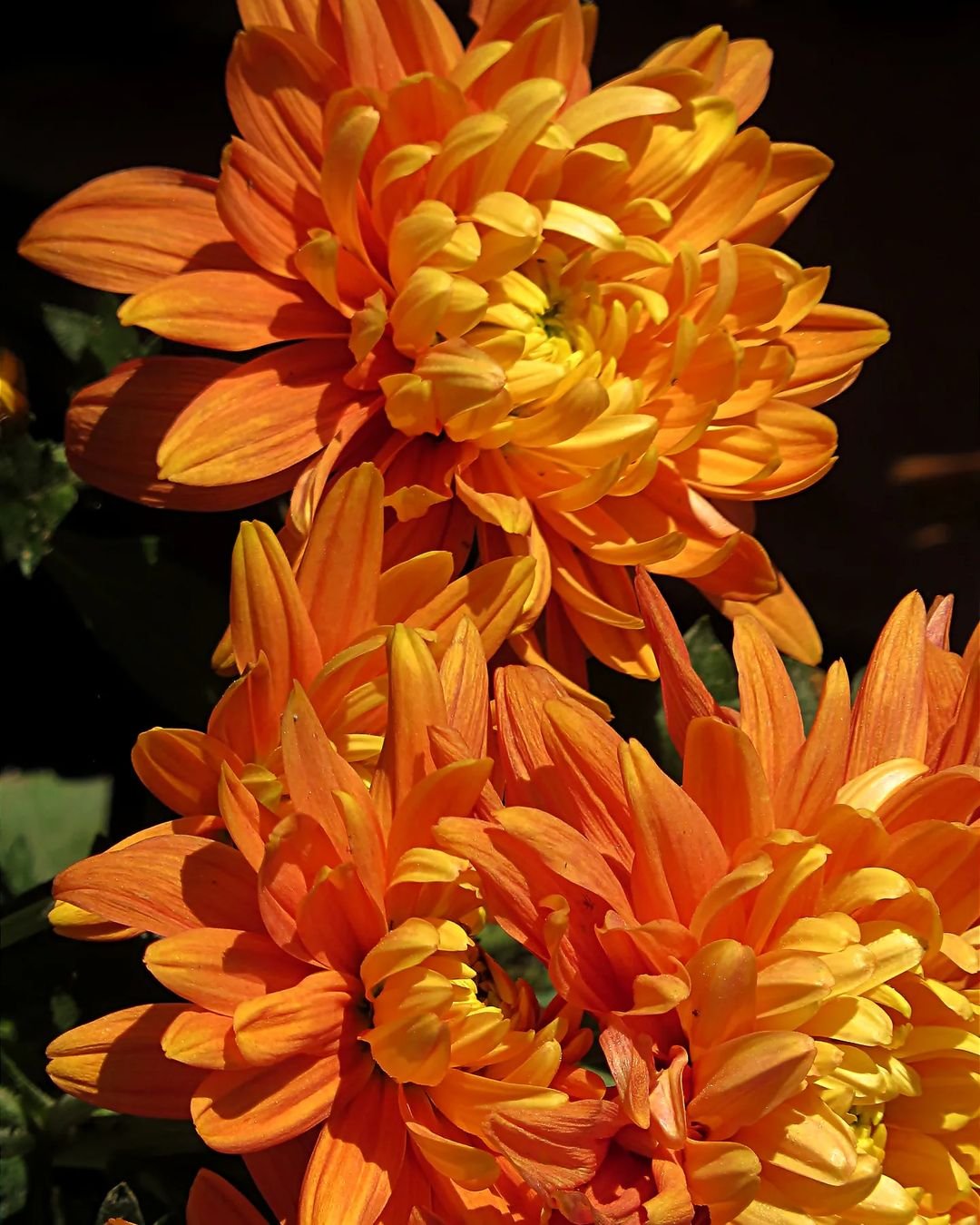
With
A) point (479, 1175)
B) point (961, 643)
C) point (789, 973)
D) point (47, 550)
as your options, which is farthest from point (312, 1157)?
point (961, 643)

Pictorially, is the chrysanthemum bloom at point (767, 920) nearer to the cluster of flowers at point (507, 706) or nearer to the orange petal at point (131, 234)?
the cluster of flowers at point (507, 706)

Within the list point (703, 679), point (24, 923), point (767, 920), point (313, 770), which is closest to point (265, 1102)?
point (313, 770)

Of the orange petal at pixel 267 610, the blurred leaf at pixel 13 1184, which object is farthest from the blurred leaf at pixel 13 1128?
the orange petal at pixel 267 610

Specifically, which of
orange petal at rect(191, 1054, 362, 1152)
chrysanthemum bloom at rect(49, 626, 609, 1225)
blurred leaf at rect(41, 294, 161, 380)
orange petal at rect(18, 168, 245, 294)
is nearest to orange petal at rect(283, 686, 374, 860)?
chrysanthemum bloom at rect(49, 626, 609, 1225)

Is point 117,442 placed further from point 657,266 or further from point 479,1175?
point 479,1175

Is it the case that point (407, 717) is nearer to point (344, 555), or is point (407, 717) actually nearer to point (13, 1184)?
point (344, 555)
